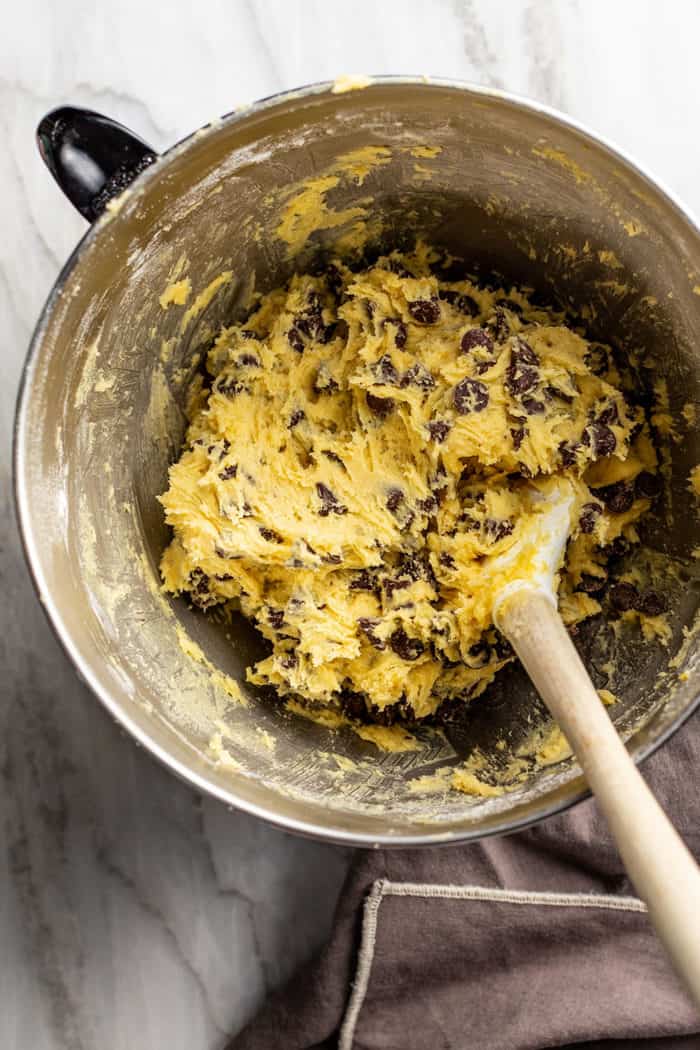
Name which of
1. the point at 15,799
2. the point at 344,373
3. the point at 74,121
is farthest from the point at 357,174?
the point at 15,799

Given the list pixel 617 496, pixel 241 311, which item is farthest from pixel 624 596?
pixel 241 311

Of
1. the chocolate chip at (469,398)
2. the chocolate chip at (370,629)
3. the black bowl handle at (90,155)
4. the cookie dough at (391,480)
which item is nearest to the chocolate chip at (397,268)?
the cookie dough at (391,480)

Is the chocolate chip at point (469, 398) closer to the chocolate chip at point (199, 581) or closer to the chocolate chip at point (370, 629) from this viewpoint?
the chocolate chip at point (370, 629)

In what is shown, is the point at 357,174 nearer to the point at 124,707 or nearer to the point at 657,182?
the point at 657,182

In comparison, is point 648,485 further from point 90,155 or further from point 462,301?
point 90,155

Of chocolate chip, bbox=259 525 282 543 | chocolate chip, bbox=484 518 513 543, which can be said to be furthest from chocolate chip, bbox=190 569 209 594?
chocolate chip, bbox=484 518 513 543

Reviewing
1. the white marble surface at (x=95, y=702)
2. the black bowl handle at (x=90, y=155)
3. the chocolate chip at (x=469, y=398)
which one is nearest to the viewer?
the black bowl handle at (x=90, y=155)
